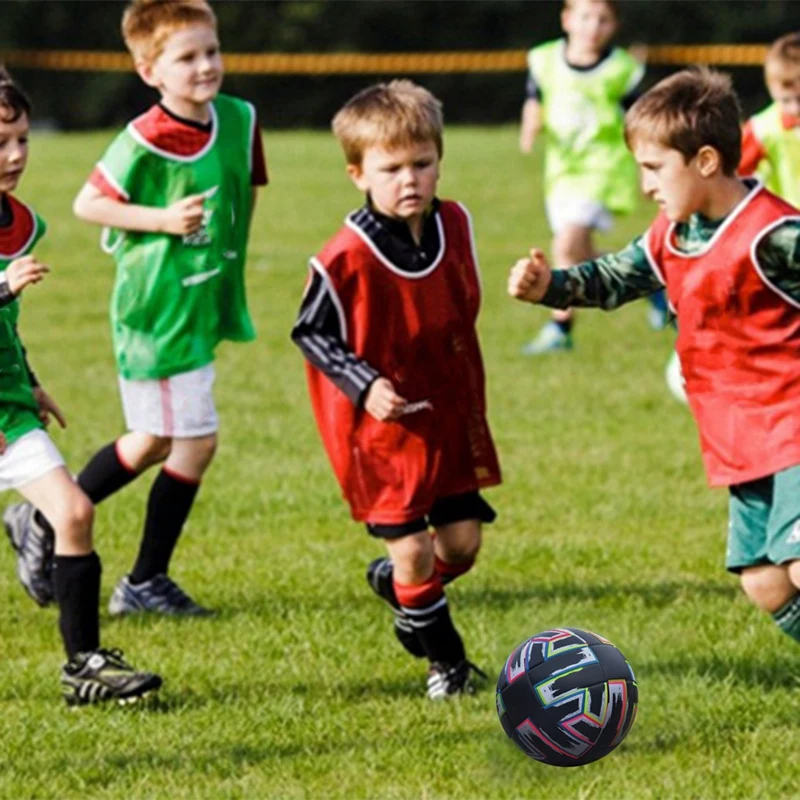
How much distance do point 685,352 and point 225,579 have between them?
239 centimetres

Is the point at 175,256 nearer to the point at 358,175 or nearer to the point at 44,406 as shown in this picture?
the point at 44,406

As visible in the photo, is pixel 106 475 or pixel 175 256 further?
pixel 106 475

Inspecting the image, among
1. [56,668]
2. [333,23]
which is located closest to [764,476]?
[56,668]

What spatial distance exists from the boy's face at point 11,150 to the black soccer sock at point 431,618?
1646 mm

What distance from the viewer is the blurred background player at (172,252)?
20.7 ft

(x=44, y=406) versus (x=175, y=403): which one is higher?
(x=44, y=406)

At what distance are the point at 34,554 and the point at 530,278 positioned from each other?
2.31 m

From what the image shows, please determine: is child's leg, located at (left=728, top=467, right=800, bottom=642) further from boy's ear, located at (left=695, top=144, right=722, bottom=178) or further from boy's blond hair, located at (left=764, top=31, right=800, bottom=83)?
boy's blond hair, located at (left=764, top=31, right=800, bottom=83)

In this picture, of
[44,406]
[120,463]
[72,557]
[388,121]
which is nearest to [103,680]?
[72,557]

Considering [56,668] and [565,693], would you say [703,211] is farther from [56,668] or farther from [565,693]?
[56,668]

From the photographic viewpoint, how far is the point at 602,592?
6.57 metres

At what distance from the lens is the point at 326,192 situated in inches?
811

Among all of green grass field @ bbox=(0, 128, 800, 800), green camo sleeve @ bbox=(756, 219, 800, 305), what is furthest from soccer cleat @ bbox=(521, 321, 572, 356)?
green camo sleeve @ bbox=(756, 219, 800, 305)

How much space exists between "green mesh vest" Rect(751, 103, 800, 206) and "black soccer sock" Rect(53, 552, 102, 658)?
16.5 feet
